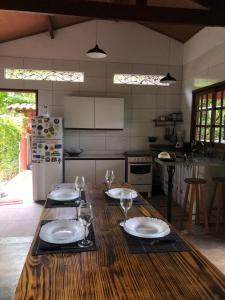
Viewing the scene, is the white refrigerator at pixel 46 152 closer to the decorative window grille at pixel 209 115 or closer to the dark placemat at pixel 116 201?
the decorative window grille at pixel 209 115

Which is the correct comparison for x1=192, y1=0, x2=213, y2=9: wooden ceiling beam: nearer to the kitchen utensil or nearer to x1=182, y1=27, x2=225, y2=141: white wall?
x1=182, y1=27, x2=225, y2=141: white wall

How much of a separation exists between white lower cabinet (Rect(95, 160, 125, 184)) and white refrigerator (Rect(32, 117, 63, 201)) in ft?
2.27

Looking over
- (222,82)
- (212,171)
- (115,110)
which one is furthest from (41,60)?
(212,171)

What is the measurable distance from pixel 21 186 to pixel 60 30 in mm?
3335

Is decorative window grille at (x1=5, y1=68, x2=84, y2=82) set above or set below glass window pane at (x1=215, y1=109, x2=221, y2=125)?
above

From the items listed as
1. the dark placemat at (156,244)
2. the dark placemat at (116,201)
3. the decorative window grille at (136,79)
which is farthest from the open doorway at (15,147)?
the dark placemat at (156,244)

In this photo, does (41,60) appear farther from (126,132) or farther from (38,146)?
(126,132)

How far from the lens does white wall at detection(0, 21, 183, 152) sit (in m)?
5.03

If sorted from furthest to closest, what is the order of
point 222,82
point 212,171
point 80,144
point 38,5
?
point 80,144 < point 222,82 < point 212,171 < point 38,5

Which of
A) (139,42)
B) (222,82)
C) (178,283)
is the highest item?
(139,42)

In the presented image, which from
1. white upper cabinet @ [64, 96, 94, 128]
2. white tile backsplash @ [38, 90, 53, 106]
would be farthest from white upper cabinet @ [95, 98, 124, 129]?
white tile backsplash @ [38, 90, 53, 106]

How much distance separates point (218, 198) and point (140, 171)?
1675 millimetres

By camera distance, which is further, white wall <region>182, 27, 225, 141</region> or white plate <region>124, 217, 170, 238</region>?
white wall <region>182, 27, 225, 141</region>

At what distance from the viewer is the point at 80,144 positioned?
536 centimetres
